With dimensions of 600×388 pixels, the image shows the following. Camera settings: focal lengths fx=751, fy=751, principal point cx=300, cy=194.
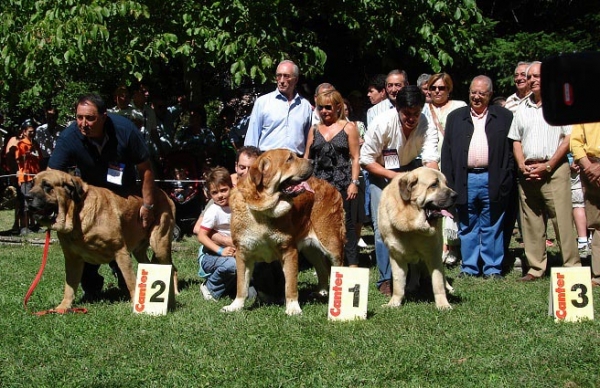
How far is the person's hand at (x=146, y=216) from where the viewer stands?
23.0 ft

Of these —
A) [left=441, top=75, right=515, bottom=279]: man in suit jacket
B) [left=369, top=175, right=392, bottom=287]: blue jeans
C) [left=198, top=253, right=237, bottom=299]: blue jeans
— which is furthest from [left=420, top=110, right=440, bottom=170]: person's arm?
[left=198, top=253, right=237, bottom=299]: blue jeans

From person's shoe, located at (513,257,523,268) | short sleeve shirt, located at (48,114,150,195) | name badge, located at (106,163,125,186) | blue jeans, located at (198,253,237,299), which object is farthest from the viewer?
person's shoe, located at (513,257,523,268)

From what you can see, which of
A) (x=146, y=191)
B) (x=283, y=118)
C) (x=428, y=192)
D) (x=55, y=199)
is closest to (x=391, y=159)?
(x=428, y=192)

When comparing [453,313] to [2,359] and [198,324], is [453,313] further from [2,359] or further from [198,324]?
[2,359]

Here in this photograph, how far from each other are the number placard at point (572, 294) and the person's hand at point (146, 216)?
3626mm

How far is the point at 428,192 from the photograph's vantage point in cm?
630

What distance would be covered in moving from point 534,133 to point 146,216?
414 cm

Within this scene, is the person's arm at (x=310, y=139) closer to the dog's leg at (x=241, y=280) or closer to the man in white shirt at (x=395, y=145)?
the man in white shirt at (x=395, y=145)

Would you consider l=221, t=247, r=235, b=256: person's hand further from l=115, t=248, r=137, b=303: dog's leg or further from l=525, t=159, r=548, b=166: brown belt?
l=525, t=159, r=548, b=166: brown belt

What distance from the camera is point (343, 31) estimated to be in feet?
46.0

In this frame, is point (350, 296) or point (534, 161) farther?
point (534, 161)

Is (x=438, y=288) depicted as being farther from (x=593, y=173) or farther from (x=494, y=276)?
(x=593, y=173)

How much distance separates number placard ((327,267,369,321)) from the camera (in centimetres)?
598

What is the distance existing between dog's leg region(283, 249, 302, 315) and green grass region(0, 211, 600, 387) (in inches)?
4.4
